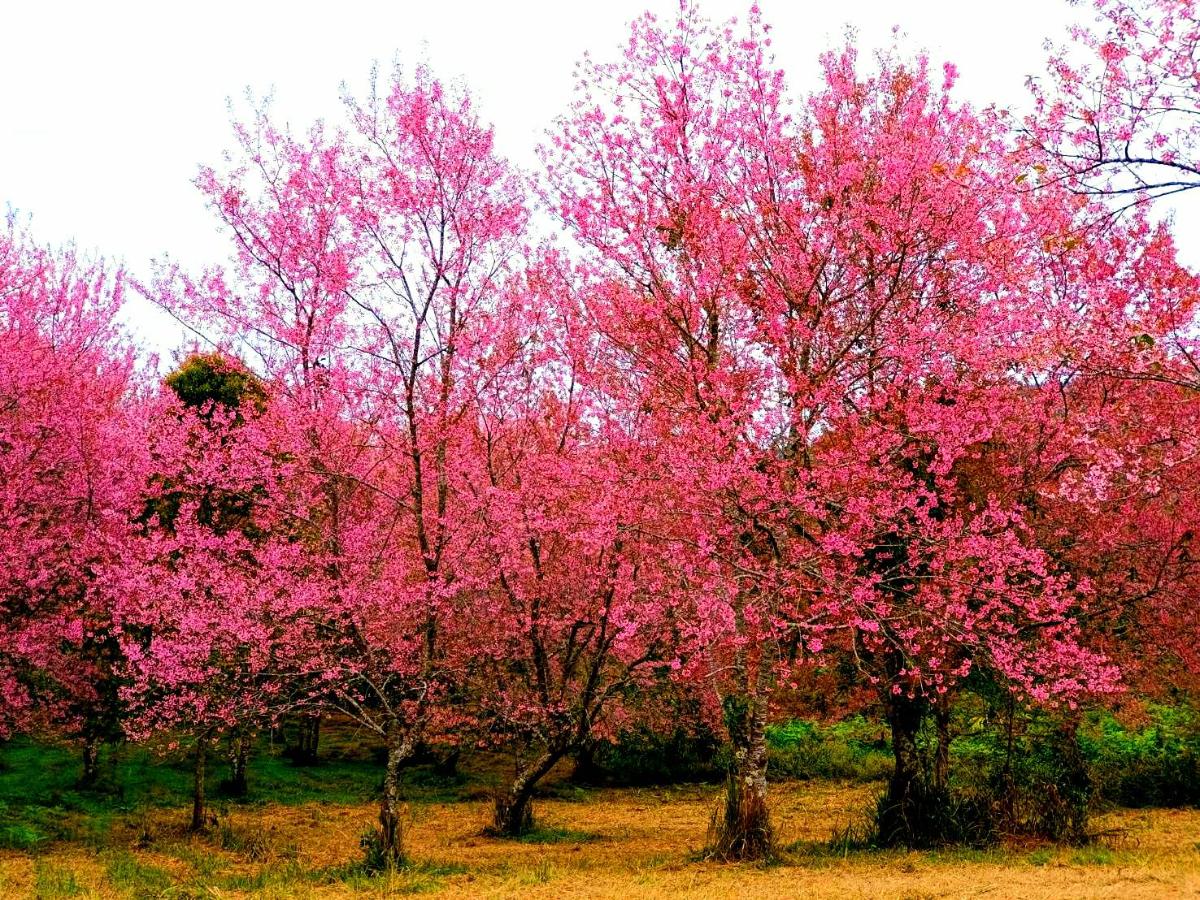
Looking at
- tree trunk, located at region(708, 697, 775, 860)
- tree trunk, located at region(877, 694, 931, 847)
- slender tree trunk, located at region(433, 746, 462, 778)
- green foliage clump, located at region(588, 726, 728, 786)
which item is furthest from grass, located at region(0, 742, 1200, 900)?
slender tree trunk, located at region(433, 746, 462, 778)

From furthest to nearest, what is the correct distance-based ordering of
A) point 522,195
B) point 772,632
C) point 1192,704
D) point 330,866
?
point 1192,704 < point 522,195 < point 330,866 < point 772,632

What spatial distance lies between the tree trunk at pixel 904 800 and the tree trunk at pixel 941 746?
21cm

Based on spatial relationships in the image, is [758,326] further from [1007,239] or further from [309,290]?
[309,290]

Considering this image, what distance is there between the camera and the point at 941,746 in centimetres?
1122

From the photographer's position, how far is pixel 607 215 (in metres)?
12.5

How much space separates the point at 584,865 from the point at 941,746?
4.65m

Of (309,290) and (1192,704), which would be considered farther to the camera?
(1192,704)

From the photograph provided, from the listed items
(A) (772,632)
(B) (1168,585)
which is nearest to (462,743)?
(A) (772,632)

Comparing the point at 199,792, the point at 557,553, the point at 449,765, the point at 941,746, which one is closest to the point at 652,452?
the point at 557,553

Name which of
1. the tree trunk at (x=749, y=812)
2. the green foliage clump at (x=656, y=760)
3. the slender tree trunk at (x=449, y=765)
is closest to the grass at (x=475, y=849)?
the tree trunk at (x=749, y=812)

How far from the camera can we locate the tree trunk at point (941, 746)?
436 inches

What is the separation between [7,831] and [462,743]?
6.49 m

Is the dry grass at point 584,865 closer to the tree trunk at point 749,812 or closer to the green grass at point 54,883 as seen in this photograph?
the green grass at point 54,883

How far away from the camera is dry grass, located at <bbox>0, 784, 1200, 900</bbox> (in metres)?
8.71
